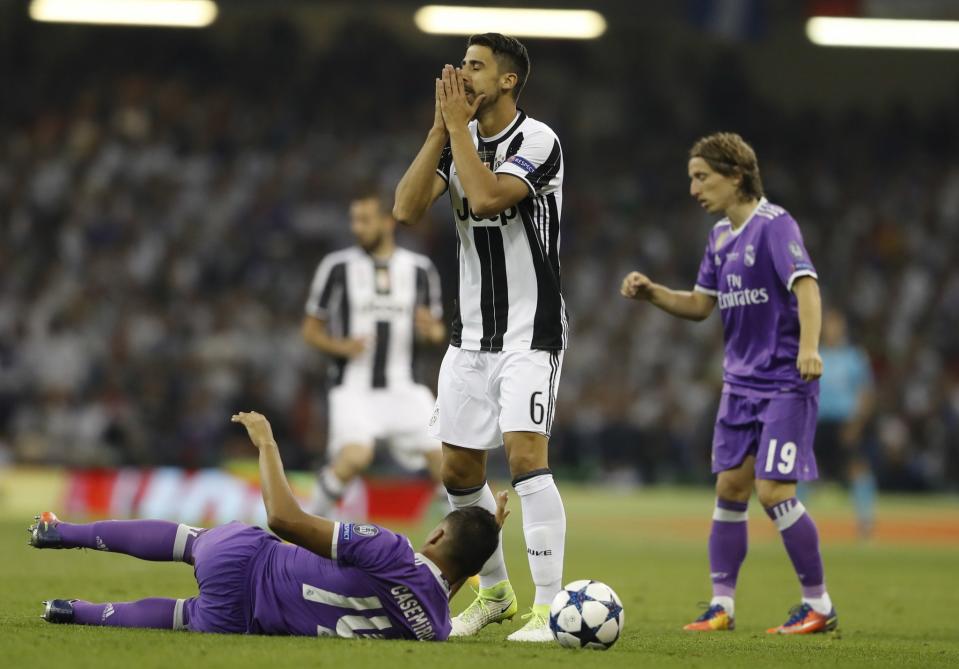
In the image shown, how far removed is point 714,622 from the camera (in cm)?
701

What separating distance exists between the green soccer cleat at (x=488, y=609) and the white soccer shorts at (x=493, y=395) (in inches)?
26.8

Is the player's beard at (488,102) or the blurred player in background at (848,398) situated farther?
the blurred player in background at (848,398)

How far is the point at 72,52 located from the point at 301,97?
3.89m

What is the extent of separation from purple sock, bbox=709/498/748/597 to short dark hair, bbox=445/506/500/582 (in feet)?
6.22

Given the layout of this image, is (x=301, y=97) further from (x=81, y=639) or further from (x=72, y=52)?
(x=81, y=639)

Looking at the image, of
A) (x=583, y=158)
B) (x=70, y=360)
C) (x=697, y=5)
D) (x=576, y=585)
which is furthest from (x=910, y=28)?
(x=576, y=585)

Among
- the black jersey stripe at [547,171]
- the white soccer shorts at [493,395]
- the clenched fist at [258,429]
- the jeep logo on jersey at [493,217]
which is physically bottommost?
the clenched fist at [258,429]

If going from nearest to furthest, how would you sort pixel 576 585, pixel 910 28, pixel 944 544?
1. pixel 576 585
2. pixel 944 544
3. pixel 910 28

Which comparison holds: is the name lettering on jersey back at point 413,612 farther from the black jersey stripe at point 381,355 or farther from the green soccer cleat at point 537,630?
the black jersey stripe at point 381,355

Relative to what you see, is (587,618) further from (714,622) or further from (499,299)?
(714,622)

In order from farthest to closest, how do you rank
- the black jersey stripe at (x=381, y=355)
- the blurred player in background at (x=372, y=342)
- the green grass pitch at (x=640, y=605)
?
the black jersey stripe at (x=381, y=355) → the blurred player in background at (x=372, y=342) → the green grass pitch at (x=640, y=605)

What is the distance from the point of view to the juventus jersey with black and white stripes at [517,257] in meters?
6.18

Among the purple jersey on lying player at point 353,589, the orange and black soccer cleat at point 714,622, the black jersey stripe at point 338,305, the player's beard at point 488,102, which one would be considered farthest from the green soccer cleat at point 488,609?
the black jersey stripe at point 338,305

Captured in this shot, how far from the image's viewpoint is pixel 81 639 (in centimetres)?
535
